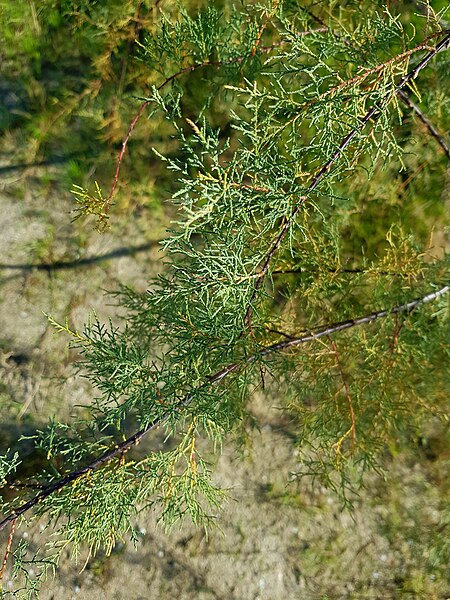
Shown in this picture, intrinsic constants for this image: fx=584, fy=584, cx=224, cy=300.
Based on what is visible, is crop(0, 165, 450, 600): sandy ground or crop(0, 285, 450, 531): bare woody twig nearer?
crop(0, 285, 450, 531): bare woody twig

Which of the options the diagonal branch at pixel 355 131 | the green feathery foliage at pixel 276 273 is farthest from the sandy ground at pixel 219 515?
the diagonal branch at pixel 355 131

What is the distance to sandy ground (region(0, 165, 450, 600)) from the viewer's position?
90.6 inches

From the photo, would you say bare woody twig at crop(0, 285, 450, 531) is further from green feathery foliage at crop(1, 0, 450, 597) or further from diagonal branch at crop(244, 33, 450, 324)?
diagonal branch at crop(244, 33, 450, 324)

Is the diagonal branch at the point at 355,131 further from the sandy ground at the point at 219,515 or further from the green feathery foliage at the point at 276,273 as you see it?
the sandy ground at the point at 219,515

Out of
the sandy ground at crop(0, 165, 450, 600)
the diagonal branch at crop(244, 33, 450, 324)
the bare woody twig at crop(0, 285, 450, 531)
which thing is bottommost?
the sandy ground at crop(0, 165, 450, 600)

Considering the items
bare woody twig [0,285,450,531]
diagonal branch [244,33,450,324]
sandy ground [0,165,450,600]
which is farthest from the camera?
sandy ground [0,165,450,600]

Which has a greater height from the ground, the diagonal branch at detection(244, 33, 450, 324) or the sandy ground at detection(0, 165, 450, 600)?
the diagonal branch at detection(244, 33, 450, 324)

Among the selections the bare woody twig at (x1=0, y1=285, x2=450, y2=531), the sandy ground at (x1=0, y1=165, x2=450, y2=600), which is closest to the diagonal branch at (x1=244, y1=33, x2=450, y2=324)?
the bare woody twig at (x1=0, y1=285, x2=450, y2=531)

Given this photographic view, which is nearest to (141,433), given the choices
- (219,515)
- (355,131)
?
(355,131)

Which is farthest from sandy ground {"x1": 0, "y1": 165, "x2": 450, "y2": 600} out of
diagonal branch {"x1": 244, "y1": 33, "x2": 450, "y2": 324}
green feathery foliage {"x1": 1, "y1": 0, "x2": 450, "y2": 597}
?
diagonal branch {"x1": 244, "y1": 33, "x2": 450, "y2": 324}

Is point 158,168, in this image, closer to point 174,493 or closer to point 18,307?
point 18,307

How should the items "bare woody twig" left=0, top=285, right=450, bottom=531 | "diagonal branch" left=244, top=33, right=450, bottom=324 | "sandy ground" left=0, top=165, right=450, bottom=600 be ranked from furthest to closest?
"sandy ground" left=0, top=165, right=450, bottom=600 → "bare woody twig" left=0, top=285, right=450, bottom=531 → "diagonal branch" left=244, top=33, right=450, bottom=324

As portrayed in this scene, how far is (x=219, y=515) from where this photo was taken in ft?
7.76

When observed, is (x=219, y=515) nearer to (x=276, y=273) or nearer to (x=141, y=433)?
(x=276, y=273)
